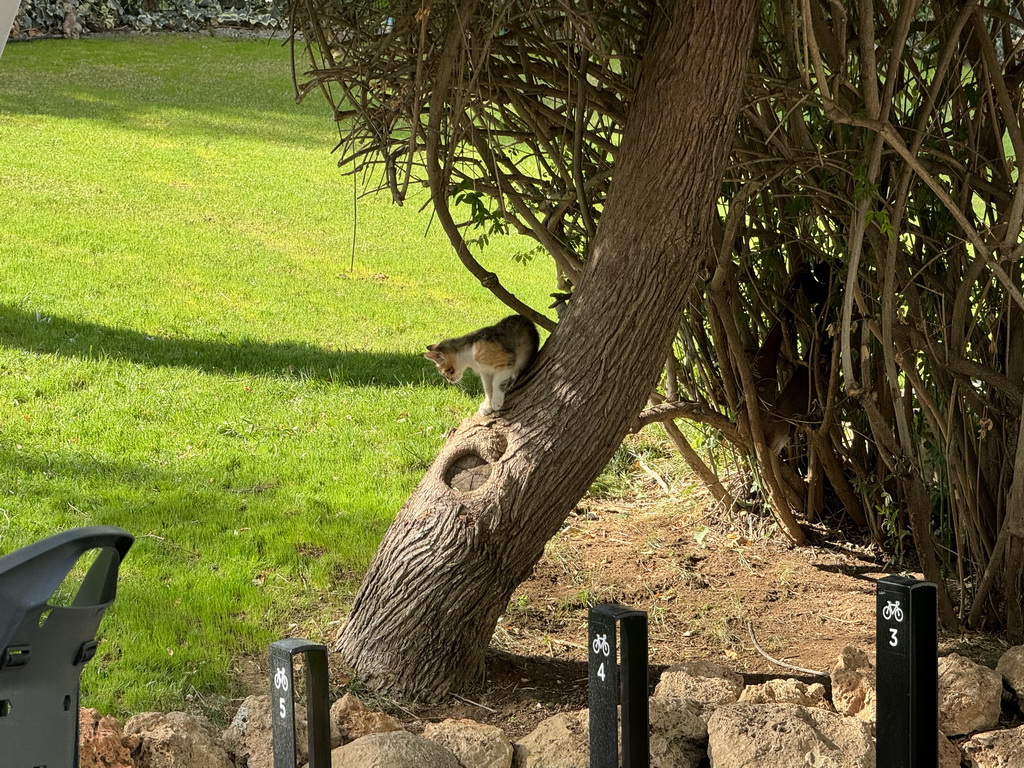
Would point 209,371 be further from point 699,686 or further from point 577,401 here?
point 699,686

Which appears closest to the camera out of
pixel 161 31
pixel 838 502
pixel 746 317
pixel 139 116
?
pixel 746 317

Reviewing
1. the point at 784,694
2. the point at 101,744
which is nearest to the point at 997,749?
the point at 784,694

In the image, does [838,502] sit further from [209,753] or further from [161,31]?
[161,31]

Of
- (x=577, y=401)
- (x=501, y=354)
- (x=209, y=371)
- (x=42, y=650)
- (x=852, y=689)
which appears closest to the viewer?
(x=42, y=650)

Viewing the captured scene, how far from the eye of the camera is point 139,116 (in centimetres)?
1800

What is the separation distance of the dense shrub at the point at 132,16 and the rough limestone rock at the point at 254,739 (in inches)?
880

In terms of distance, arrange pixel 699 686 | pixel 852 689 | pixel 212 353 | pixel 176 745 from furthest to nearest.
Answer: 1. pixel 212 353
2. pixel 699 686
3. pixel 852 689
4. pixel 176 745

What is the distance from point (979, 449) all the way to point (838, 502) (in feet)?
4.12

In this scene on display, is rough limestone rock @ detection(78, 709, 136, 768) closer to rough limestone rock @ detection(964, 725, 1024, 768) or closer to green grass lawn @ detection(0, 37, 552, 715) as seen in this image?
green grass lawn @ detection(0, 37, 552, 715)

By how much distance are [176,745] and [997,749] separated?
83.8 inches

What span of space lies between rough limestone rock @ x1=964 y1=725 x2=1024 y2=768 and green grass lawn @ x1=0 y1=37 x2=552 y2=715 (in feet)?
7.85

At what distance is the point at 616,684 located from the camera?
1882mm

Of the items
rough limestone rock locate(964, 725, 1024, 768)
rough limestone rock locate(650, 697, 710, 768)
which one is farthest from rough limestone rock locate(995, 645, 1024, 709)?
rough limestone rock locate(650, 697, 710, 768)

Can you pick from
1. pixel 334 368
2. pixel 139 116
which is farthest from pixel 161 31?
pixel 334 368
